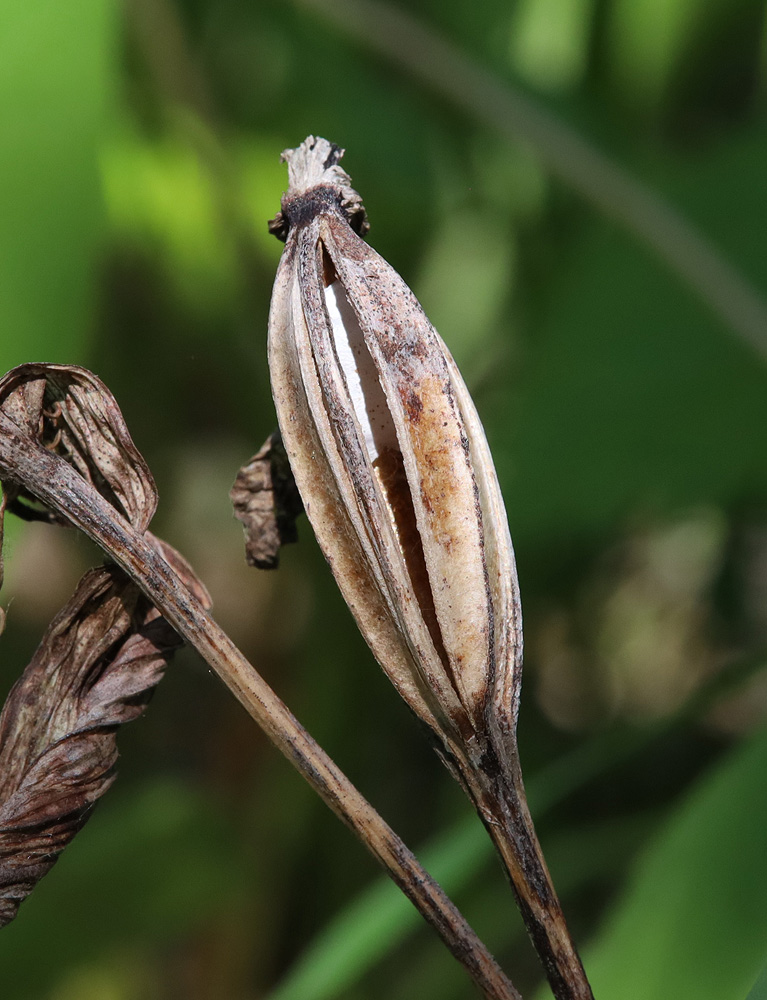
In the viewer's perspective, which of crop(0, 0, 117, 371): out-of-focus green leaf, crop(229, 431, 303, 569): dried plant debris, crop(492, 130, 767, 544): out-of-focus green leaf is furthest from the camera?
crop(492, 130, 767, 544): out-of-focus green leaf

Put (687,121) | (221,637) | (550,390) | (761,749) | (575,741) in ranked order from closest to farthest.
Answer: (221,637) < (761,749) < (550,390) < (575,741) < (687,121)

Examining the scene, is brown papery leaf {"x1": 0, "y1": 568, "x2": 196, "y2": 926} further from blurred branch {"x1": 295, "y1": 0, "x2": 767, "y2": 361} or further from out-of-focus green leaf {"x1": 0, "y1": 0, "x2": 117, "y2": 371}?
blurred branch {"x1": 295, "y1": 0, "x2": 767, "y2": 361}

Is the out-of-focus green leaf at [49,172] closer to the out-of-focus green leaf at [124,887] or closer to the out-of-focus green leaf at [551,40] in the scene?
the out-of-focus green leaf at [124,887]

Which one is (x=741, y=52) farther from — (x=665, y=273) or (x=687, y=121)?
(x=665, y=273)

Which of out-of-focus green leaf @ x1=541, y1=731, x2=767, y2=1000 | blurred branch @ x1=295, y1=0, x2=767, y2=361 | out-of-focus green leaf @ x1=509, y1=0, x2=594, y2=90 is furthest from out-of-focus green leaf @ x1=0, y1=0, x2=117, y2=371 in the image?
out-of-focus green leaf @ x1=509, y1=0, x2=594, y2=90

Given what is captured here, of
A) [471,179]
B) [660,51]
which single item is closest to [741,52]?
[660,51]

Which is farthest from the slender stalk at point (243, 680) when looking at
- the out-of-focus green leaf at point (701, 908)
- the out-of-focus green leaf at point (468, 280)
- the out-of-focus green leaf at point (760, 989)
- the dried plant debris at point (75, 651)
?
the out-of-focus green leaf at point (468, 280)
